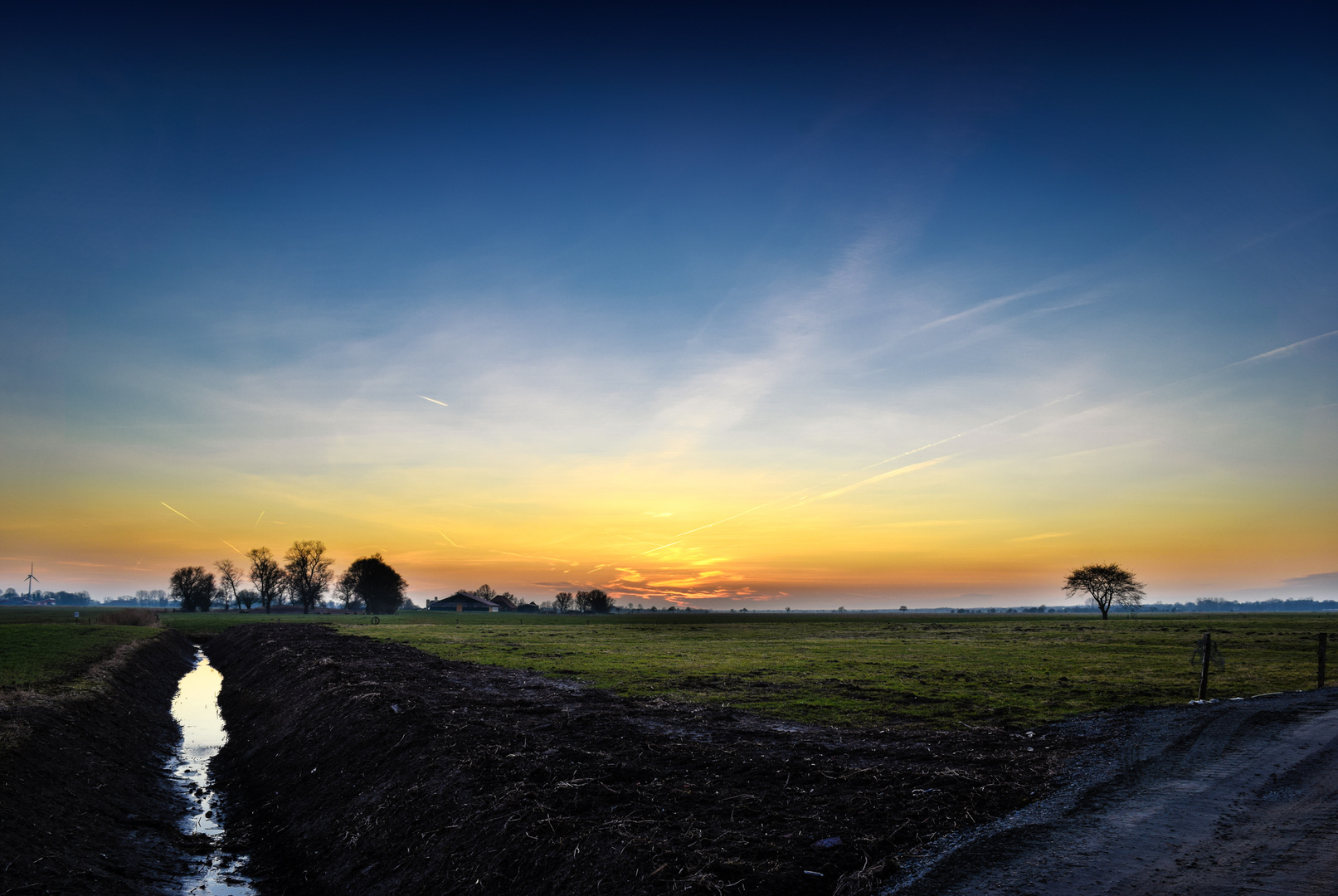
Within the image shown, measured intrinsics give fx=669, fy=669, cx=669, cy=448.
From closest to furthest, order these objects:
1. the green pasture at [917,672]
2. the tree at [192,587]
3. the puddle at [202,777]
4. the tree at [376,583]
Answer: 1. the puddle at [202,777]
2. the green pasture at [917,672]
3. the tree at [192,587]
4. the tree at [376,583]

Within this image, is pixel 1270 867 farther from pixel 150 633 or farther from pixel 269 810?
pixel 150 633

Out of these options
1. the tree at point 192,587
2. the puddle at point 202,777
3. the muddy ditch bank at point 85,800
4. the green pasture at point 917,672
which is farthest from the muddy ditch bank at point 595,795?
the tree at point 192,587

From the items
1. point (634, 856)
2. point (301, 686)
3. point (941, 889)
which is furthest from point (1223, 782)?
point (301, 686)

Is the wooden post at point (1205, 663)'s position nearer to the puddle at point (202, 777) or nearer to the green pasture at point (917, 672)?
the green pasture at point (917, 672)

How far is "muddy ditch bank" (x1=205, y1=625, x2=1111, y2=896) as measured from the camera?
31.8 ft

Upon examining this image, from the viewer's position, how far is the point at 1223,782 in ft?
41.2

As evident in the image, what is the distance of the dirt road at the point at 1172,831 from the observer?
27.7 feet

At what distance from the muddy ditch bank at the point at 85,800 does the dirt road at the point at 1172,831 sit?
1391 cm

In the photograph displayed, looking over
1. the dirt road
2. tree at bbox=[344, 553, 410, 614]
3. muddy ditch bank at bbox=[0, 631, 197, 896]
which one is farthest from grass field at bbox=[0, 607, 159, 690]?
tree at bbox=[344, 553, 410, 614]

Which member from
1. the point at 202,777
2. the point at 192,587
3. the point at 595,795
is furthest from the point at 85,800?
the point at 192,587

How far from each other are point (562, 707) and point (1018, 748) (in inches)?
557

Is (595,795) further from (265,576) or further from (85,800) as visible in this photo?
(265,576)

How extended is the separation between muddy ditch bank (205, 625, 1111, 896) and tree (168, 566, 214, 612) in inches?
6158

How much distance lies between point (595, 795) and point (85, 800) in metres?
12.6
